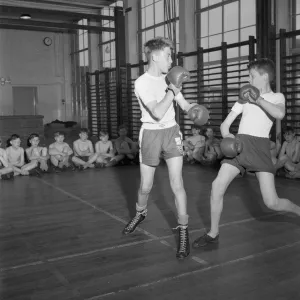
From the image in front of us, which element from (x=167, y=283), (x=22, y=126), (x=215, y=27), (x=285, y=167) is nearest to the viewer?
(x=167, y=283)

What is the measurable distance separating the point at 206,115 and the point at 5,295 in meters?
1.64

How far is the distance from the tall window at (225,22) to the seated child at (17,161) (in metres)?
4.15

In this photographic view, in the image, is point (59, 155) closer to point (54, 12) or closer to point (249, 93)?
point (54, 12)

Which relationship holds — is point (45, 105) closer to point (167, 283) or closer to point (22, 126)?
point (22, 126)

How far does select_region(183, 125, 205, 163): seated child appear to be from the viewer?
7.40m

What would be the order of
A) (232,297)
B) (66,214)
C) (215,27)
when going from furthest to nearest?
(215,27) < (66,214) < (232,297)

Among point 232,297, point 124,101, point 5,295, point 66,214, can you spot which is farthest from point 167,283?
point 124,101

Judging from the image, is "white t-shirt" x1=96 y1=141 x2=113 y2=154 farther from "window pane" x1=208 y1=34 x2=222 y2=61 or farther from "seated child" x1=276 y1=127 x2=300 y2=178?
"seated child" x1=276 y1=127 x2=300 y2=178

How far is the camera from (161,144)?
289 centimetres

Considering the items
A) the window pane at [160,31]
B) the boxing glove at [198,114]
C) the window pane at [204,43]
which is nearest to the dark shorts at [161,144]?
the boxing glove at [198,114]

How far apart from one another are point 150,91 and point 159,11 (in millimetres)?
7961

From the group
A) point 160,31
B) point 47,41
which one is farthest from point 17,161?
point 47,41

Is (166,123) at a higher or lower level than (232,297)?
higher

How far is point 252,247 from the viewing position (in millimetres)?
2957
